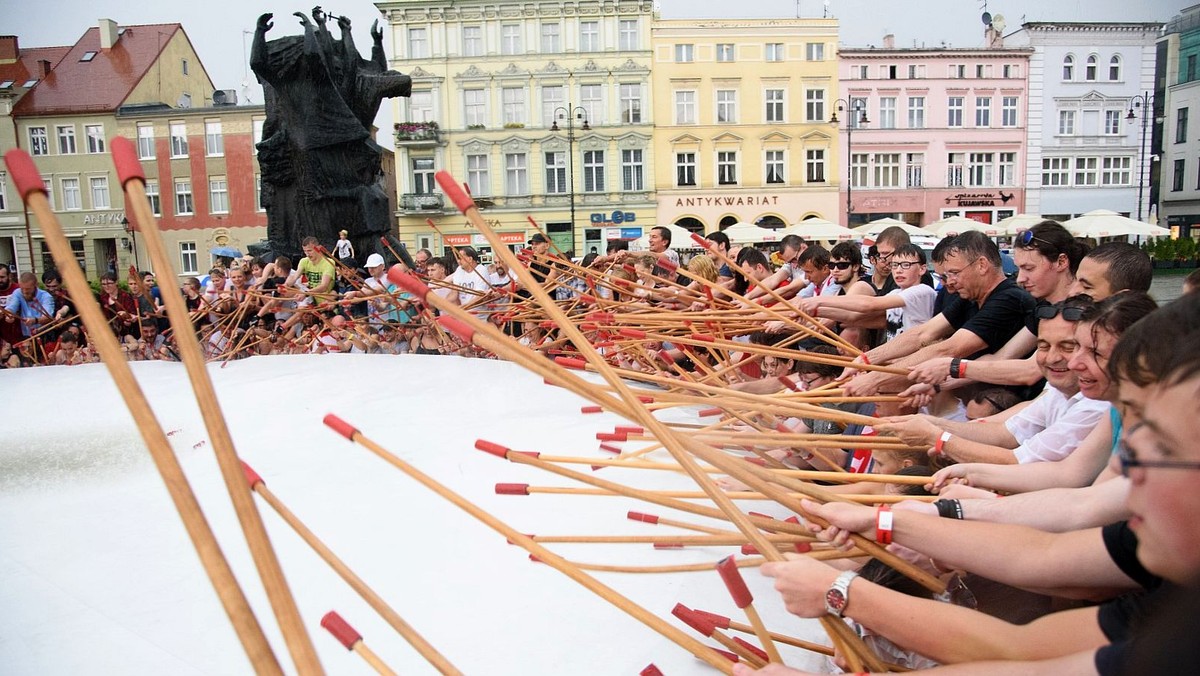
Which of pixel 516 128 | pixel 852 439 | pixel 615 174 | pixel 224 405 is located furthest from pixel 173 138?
pixel 852 439

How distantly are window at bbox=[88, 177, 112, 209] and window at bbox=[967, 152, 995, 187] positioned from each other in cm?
3226

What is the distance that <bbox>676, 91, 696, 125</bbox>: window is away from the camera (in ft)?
98.3

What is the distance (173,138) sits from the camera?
1112 inches

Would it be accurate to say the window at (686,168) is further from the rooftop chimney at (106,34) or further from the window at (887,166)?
the rooftop chimney at (106,34)

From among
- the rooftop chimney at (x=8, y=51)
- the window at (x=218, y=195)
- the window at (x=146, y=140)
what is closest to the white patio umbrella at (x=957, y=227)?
the window at (x=218, y=195)

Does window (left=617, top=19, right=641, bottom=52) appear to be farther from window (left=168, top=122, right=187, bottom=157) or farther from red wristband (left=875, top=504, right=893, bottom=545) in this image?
red wristband (left=875, top=504, right=893, bottom=545)

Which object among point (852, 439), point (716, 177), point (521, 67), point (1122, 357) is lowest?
point (852, 439)

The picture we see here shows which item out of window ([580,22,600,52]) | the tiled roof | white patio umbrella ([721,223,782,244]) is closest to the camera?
white patio umbrella ([721,223,782,244])

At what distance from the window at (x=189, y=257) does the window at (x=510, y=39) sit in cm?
1368

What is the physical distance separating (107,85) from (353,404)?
2994cm

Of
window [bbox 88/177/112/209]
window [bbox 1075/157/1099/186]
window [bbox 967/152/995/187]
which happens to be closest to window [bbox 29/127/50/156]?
window [bbox 88/177/112/209]

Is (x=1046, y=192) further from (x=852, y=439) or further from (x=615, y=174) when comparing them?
(x=852, y=439)

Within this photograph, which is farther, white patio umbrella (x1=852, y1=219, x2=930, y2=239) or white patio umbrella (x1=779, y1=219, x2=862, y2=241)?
white patio umbrella (x1=779, y1=219, x2=862, y2=241)

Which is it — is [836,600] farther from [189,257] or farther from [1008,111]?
[1008,111]
